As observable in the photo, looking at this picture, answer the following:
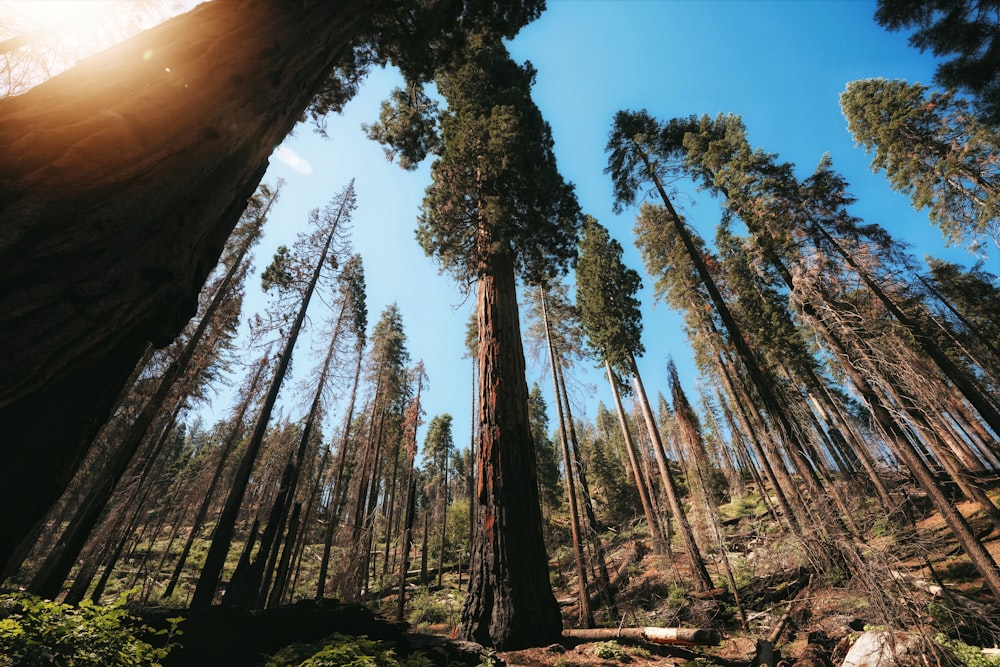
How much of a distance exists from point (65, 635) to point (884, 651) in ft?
30.1

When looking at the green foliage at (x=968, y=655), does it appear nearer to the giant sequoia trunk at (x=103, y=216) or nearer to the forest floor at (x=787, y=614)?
the forest floor at (x=787, y=614)

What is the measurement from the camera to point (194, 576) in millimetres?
25156

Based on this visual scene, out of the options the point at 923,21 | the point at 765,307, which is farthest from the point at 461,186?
the point at 765,307

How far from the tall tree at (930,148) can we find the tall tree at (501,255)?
1480cm

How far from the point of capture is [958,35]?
6551 millimetres

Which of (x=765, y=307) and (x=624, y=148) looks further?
(x=765, y=307)

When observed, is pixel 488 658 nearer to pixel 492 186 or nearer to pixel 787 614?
pixel 787 614

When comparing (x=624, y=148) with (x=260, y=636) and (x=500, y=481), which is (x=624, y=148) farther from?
(x=260, y=636)

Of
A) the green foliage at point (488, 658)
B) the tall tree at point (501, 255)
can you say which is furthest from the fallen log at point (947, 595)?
the green foliage at point (488, 658)

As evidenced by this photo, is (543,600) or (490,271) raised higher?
(490,271)

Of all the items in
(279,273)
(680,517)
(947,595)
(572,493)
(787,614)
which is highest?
(279,273)

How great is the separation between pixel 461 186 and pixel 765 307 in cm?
1776

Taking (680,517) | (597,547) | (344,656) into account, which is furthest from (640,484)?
(344,656)

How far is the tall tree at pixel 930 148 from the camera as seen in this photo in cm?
1229
